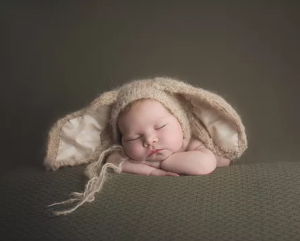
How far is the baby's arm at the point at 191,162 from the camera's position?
931 millimetres

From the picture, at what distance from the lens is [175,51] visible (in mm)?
1455

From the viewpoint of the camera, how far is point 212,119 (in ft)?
3.58

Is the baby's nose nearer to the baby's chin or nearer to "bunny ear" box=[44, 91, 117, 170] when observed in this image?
the baby's chin

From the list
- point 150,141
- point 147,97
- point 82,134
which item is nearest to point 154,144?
point 150,141

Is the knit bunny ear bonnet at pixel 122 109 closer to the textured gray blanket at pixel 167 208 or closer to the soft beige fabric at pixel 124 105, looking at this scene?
the soft beige fabric at pixel 124 105

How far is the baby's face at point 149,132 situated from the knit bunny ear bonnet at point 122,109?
0.10 ft

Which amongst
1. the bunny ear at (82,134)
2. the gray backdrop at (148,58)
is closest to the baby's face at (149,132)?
the bunny ear at (82,134)

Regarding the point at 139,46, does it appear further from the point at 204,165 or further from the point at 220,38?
the point at 204,165

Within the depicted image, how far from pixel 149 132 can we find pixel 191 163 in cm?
14

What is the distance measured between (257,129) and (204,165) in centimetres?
58

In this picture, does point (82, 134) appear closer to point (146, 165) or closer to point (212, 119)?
point (146, 165)

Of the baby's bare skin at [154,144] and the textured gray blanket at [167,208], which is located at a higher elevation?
the baby's bare skin at [154,144]

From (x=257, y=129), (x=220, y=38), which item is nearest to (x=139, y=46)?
(x=220, y=38)

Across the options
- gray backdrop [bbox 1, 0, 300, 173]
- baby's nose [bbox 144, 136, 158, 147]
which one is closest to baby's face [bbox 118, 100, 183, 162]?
baby's nose [bbox 144, 136, 158, 147]
